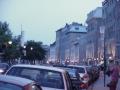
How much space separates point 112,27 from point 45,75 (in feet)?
392

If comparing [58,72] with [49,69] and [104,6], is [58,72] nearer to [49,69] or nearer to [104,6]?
[49,69]

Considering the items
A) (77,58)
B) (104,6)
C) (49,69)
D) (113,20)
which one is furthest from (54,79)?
(77,58)

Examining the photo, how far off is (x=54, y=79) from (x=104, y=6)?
448 ft

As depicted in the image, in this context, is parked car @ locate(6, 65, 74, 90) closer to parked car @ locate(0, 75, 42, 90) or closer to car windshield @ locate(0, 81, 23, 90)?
parked car @ locate(0, 75, 42, 90)

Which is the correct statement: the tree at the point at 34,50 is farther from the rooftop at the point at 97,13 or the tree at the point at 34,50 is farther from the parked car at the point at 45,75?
the parked car at the point at 45,75

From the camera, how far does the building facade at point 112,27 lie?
125562 millimetres

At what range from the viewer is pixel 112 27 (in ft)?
431

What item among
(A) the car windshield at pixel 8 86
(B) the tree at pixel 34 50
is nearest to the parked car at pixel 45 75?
(A) the car windshield at pixel 8 86

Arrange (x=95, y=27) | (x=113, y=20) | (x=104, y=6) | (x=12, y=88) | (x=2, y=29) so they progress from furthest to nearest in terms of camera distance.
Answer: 1. (x=95, y=27)
2. (x=104, y=6)
3. (x=113, y=20)
4. (x=2, y=29)
5. (x=12, y=88)

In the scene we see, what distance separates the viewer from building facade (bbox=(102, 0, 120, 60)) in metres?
126

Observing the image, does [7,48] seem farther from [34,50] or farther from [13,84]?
[13,84]

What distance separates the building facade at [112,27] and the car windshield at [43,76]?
346ft

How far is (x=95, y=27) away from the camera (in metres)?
162

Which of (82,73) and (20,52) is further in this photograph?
(20,52)
